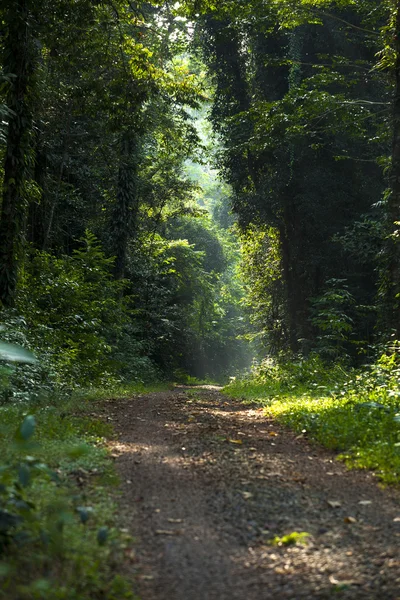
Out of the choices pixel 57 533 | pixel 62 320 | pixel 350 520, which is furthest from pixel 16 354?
pixel 62 320

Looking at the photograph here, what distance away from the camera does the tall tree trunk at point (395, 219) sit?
13.6 meters

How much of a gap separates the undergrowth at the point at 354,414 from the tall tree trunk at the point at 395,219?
70.9 inches

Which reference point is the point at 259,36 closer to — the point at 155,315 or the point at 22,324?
the point at 155,315

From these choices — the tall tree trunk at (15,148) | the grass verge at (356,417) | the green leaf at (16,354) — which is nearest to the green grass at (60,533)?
the green leaf at (16,354)

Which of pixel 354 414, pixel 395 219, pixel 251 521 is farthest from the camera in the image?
pixel 395 219

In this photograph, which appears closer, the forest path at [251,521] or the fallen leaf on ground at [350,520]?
the forest path at [251,521]

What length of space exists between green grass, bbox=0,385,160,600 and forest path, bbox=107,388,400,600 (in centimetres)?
17

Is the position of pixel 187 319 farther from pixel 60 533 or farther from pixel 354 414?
pixel 60 533

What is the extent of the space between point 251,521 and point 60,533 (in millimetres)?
1622

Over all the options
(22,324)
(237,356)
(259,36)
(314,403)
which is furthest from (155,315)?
(237,356)

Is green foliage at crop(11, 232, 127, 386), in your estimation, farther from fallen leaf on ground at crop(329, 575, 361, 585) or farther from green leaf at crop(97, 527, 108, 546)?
fallen leaf on ground at crop(329, 575, 361, 585)

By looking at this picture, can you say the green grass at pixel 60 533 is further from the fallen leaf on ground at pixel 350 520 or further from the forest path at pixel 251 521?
the fallen leaf on ground at pixel 350 520

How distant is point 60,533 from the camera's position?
10.3ft

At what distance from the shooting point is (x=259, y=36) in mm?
23797
